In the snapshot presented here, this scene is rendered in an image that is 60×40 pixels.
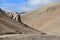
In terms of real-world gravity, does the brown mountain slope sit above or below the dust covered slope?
below

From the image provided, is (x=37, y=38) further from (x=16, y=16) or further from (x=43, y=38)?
(x=16, y=16)

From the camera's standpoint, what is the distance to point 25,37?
13.8 metres

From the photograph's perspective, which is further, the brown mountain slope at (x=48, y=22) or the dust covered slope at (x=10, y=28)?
the brown mountain slope at (x=48, y=22)

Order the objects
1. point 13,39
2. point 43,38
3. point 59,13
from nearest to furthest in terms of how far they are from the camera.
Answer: point 13,39, point 43,38, point 59,13

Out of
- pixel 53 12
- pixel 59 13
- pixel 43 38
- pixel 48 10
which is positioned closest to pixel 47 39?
pixel 43 38

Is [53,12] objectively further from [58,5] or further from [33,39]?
[33,39]

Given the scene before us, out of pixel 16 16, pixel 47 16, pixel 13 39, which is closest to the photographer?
pixel 13 39

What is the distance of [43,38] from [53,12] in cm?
7072

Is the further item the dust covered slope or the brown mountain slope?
the brown mountain slope

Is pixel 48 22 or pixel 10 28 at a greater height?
pixel 10 28

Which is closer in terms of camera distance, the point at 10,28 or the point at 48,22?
the point at 10,28

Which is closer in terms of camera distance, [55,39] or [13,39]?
[13,39]

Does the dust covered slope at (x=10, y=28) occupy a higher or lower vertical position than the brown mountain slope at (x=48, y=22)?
higher

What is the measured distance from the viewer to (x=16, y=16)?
3716cm
